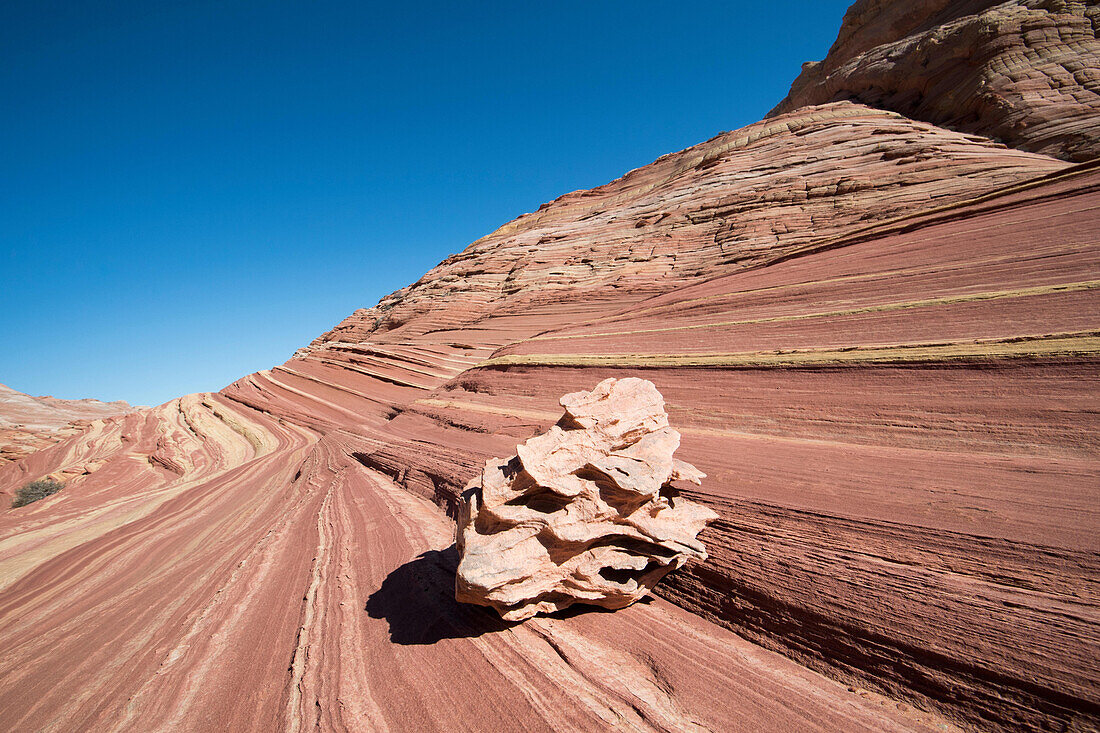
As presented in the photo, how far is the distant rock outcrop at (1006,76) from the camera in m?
15.0

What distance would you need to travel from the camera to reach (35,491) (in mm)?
16156

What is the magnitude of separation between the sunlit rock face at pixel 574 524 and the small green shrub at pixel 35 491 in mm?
21564

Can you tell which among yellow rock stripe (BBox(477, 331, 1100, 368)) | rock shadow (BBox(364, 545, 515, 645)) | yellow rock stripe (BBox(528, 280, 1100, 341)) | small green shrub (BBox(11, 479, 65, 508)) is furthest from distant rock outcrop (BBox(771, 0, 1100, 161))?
small green shrub (BBox(11, 479, 65, 508))

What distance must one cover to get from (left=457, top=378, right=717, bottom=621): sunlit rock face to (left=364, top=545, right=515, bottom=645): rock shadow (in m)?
0.46

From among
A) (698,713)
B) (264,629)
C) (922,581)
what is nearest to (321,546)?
(264,629)

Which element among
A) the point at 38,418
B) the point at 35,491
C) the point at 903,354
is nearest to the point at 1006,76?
the point at 903,354

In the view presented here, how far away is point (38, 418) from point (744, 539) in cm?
4948

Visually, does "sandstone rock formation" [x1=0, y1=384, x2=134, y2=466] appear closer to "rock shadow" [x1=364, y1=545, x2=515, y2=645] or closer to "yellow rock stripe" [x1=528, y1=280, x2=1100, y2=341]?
"rock shadow" [x1=364, y1=545, x2=515, y2=645]

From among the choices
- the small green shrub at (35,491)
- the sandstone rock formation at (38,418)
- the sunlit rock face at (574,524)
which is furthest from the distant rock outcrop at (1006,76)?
the sandstone rock formation at (38,418)

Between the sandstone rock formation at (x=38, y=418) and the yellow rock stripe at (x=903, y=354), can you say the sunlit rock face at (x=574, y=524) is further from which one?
the sandstone rock formation at (x=38, y=418)

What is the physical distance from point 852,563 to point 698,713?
1.58m

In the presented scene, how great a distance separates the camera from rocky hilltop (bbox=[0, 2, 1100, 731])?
2.75 metres

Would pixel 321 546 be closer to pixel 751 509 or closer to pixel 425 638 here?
pixel 425 638

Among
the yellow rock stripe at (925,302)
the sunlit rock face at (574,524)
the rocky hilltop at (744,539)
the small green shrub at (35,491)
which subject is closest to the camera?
the rocky hilltop at (744,539)
